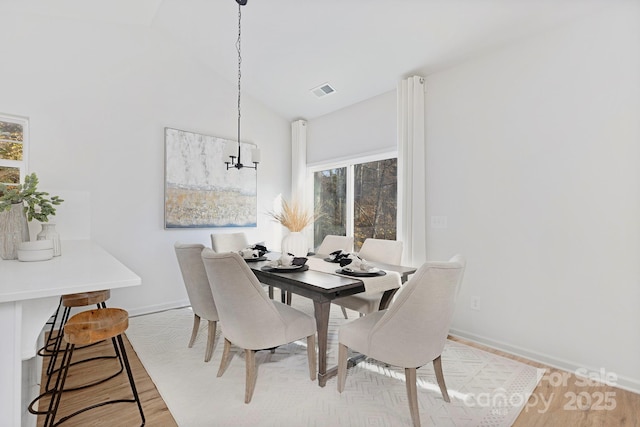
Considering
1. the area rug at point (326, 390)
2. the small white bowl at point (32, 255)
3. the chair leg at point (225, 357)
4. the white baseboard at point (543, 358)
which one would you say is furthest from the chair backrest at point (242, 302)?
the white baseboard at point (543, 358)

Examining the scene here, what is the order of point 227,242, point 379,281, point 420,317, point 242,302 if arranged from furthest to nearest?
point 227,242 < point 379,281 < point 242,302 < point 420,317

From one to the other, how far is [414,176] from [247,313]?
7.36 feet

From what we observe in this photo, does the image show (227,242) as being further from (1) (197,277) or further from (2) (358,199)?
(2) (358,199)

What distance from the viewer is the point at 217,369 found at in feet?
7.77

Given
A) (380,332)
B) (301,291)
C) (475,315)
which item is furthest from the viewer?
(475,315)

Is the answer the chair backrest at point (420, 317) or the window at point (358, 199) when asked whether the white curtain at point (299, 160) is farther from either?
the chair backrest at point (420, 317)

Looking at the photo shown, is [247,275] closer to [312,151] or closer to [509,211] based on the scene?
[509,211]

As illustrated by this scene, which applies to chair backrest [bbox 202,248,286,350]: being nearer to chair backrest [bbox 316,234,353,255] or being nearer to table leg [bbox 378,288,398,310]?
table leg [bbox 378,288,398,310]

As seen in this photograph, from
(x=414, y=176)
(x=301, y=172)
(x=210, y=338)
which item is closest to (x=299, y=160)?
(x=301, y=172)

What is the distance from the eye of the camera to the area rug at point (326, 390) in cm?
181

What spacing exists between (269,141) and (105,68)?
6.98ft

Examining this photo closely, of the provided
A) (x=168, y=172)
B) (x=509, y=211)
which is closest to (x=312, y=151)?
(x=168, y=172)

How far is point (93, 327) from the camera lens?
1.45 meters

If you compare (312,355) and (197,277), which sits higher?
(197,277)
